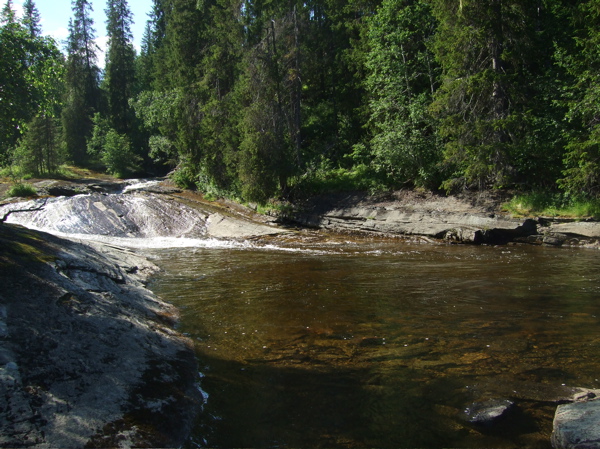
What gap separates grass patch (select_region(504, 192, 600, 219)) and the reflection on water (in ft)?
15.2

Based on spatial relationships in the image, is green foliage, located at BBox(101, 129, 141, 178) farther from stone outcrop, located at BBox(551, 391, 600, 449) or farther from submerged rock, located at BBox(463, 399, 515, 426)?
stone outcrop, located at BBox(551, 391, 600, 449)

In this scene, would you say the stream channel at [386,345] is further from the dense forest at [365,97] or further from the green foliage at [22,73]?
the dense forest at [365,97]

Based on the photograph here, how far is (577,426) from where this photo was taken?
3342 millimetres

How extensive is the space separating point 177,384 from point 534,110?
17.8 metres

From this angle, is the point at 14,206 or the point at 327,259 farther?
the point at 14,206

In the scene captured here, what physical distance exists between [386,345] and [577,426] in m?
2.54

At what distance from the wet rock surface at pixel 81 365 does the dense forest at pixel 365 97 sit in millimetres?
5371

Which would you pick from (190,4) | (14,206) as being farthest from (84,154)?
(14,206)

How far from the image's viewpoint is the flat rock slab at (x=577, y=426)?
3.18 metres

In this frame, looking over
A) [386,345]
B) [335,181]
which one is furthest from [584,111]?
[386,345]

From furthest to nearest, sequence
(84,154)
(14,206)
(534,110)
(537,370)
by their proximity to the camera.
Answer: (84,154) → (14,206) → (534,110) → (537,370)

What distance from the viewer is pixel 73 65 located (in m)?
47.5

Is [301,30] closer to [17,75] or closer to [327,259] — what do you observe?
[327,259]

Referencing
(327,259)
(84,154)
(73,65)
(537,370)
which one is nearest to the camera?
(537,370)
